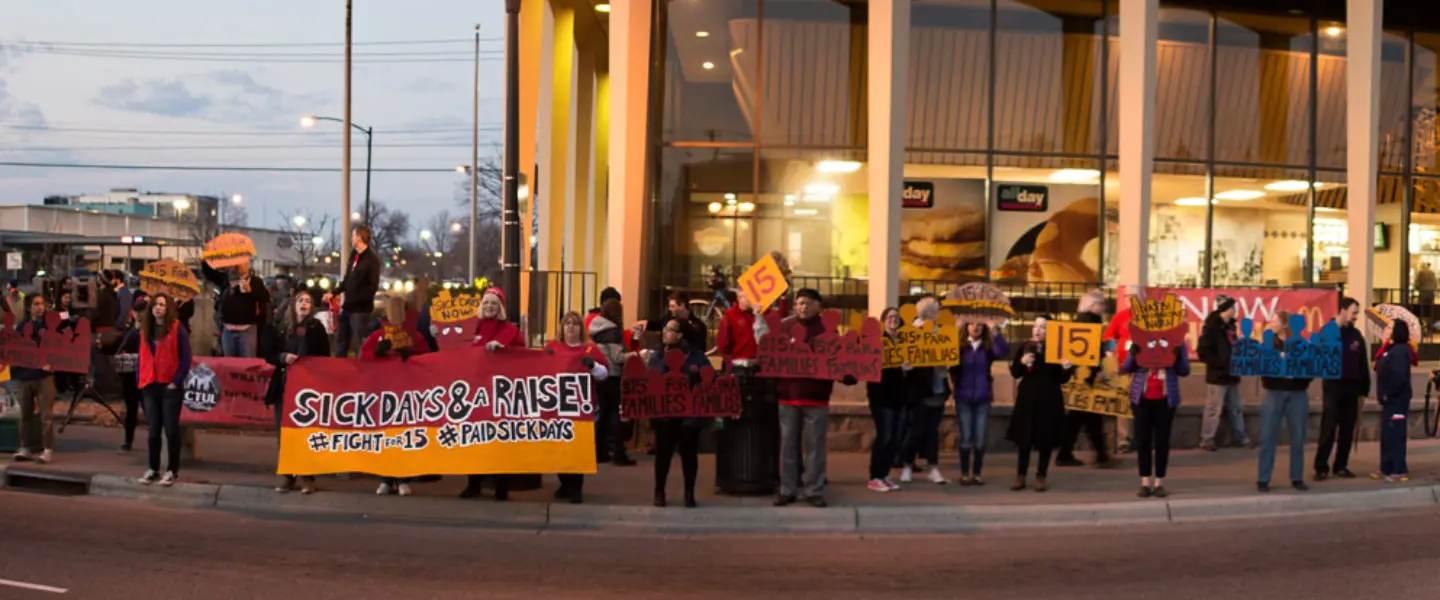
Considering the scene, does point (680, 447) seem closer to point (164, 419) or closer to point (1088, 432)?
point (164, 419)

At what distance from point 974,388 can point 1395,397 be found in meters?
4.57

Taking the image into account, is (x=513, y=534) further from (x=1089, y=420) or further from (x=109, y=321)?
(x=109, y=321)

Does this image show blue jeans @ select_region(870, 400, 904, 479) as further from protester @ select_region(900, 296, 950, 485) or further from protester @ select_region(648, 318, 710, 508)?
protester @ select_region(648, 318, 710, 508)

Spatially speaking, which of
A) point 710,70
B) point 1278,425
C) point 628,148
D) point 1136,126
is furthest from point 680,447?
point 1136,126

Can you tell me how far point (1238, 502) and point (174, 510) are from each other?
9934 mm

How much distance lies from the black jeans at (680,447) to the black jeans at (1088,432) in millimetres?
5149

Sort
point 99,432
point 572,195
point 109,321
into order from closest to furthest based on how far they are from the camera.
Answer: point 99,432
point 109,321
point 572,195

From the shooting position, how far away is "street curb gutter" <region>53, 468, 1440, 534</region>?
10992 mm

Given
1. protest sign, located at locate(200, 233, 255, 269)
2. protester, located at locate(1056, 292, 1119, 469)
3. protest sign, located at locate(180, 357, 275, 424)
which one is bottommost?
protester, located at locate(1056, 292, 1119, 469)

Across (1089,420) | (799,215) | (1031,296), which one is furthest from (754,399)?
(1031,296)

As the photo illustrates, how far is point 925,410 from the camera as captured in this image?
13.0m

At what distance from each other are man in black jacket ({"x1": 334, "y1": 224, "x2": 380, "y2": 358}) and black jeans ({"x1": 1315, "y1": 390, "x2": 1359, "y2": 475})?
10316 mm

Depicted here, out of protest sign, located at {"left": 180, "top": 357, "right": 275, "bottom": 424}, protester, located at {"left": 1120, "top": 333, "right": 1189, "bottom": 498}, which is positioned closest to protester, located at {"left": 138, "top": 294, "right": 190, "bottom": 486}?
protest sign, located at {"left": 180, "top": 357, "right": 275, "bottom": 424}

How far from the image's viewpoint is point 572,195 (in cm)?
2881
